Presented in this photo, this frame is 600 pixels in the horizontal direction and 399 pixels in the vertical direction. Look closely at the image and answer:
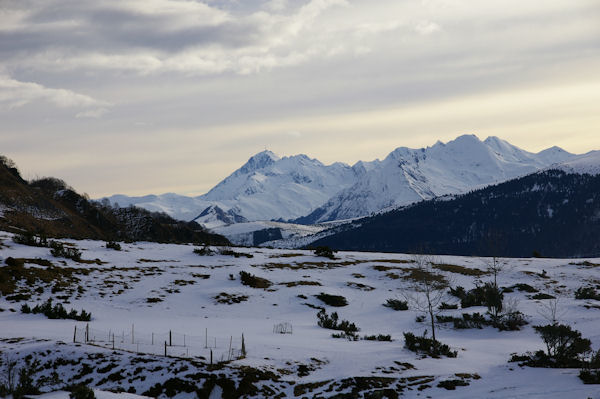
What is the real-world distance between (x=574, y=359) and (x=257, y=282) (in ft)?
113

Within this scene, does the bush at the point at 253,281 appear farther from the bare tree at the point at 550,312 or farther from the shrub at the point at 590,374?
the shrub at the point at 590,374

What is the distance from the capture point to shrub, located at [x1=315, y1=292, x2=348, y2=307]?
4850 centimetres

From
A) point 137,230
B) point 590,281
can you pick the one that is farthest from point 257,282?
point 137,230

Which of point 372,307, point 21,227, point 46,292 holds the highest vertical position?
point 21,227

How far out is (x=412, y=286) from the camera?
182 ft

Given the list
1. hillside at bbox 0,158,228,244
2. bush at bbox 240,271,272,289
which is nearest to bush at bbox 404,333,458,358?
bush at bbox 240,271,272,289

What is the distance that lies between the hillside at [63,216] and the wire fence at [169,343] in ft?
141

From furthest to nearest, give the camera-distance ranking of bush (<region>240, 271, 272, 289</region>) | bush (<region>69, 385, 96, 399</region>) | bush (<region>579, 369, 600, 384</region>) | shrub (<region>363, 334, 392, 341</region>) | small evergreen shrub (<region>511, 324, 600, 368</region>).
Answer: bush (<region>240, 271, 272, 289</region>) < shrub (<region>363, 334, 392, 341</region>) < small evergreen shrub (<region>511, 324, 600, 368</region>) < bush (<region>579, 369, 600, 384</region>) < bush (<region>69, 385, 96, 399</region>)

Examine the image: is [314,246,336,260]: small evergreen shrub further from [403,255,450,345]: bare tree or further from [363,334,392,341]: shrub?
[363,334,392,341]: shrub

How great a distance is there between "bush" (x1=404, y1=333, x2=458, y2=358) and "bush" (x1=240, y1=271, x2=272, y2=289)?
24247 mm

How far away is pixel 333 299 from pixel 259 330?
14.2 m

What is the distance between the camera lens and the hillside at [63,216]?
87.2 m

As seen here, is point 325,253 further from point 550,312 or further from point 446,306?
point 550,312

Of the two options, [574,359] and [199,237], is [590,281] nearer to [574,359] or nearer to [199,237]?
[574,359]
